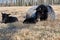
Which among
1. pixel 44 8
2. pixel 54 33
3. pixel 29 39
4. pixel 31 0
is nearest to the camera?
pixel 29 39

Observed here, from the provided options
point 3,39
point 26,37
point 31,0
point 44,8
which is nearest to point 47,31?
point 26,37

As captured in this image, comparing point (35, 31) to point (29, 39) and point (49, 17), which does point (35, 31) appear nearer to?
point (29, 39)

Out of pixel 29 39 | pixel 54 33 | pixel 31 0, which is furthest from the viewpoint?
pixel 31 0

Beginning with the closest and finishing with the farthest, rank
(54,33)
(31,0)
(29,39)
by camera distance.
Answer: (29,39) < (54,33) < (31,0)

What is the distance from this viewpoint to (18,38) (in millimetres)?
7195

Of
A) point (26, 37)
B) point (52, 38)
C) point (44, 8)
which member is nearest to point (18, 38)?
point (26, 37)

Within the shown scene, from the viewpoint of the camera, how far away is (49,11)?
39.1 ft

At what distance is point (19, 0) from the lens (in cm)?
2666

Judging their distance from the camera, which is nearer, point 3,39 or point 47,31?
point 3,39

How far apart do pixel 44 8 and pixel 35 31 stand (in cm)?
364

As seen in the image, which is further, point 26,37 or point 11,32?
point 11,32

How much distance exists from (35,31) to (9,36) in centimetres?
102

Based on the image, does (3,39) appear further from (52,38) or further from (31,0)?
(31,0)

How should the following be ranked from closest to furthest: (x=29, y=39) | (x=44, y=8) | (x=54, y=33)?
(x=29, y=39), (x=54, y=33), (x=44, y=8)
